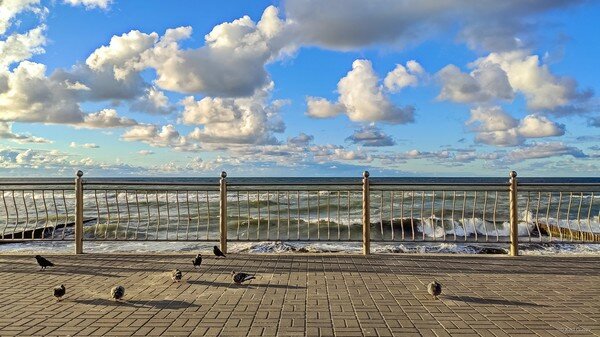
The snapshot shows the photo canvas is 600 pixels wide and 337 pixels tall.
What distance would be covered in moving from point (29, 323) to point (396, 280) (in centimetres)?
452

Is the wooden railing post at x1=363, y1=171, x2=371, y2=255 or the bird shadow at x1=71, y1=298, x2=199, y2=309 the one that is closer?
the bird shadow at x1=71, y1=298, x2=199, y2=309

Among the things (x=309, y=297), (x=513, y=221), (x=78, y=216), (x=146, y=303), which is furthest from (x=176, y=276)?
(x=513, y=221)

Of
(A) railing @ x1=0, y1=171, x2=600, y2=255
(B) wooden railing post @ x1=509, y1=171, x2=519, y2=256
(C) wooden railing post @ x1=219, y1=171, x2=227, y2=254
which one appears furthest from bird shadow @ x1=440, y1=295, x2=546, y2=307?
(C) wooden railing post @ x1=219, y1=171, x2=227, y2=254

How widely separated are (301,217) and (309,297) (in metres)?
19.0

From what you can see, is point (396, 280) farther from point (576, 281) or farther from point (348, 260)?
point (576, 281)

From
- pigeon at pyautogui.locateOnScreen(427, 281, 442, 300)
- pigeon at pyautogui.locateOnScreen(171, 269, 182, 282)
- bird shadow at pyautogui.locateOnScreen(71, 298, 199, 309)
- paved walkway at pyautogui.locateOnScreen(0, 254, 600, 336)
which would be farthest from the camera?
pigeon at pyautogui.locateOnScreen(171, 269, 182, 282)

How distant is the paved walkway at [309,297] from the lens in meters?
4.67

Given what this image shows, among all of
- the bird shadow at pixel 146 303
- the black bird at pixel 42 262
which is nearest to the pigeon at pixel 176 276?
the bird shadow at pixel 146 303

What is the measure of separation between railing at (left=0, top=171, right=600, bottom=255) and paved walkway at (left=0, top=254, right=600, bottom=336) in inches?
35.6

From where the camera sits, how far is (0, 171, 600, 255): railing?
9.30 m

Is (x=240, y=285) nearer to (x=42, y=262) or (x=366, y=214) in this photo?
(x=42, y=262)

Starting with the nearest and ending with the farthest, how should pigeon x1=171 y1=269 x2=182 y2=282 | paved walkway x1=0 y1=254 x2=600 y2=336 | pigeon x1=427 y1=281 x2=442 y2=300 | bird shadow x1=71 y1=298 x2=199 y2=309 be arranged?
paved walkway x1=0 y1=254 x2=600 y2=336, bird shadow x1=71 y1=298 x2=199 y2=309, pigeon x1=427 y1=281 x2=442 y2=300, pigeon x1=171 y1=269 x2=182 y2=282

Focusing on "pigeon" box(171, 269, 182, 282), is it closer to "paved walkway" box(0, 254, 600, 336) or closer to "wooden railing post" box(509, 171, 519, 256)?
"paved walkway" box(0, 254, 600, 336)

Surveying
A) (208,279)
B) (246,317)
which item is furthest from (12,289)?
(246,317)
